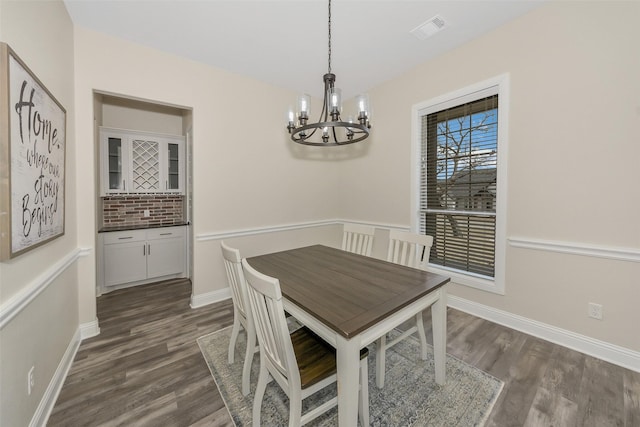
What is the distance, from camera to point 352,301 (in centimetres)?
136

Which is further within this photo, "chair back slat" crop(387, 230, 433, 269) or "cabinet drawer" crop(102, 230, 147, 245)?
"cabinet drawer" crop(102, 230, 147, 245)

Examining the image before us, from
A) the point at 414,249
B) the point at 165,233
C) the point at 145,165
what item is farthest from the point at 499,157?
the point at 145,165

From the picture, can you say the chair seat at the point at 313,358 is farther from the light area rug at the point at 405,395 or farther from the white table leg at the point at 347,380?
the light area rug at the point at 405,395

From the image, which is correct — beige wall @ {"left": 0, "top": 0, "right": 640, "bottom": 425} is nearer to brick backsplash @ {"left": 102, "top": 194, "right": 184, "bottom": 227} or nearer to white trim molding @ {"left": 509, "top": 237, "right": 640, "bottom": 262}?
white trim molding @ {"left": 509, "top": 237, "right": 640, "bottom": 262}

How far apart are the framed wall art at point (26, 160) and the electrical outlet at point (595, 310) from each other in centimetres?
374

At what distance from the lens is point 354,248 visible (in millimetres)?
2721

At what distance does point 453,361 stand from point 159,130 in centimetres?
494

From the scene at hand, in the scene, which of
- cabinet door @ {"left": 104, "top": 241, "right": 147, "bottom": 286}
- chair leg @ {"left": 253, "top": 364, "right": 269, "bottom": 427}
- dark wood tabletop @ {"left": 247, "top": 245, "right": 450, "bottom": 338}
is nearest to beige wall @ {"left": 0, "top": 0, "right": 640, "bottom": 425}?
chair leg @ {"left": 253, "top": 364, "right": 269, "bottom": 427}

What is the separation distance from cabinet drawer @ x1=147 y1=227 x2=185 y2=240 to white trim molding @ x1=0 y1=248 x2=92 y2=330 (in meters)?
1.62

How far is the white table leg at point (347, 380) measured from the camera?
1.08 m

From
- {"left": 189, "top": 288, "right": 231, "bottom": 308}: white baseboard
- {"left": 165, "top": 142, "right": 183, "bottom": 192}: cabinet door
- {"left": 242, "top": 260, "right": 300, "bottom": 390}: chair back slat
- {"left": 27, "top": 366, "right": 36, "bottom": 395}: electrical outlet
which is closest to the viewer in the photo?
{"left": 242, "top": 260, "right": 300, "bottom": 390}: chair back slat

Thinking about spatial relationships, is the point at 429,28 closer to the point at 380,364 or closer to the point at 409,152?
the point at 409,152

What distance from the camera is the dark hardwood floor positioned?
4.81 ft

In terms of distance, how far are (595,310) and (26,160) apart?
394cm
